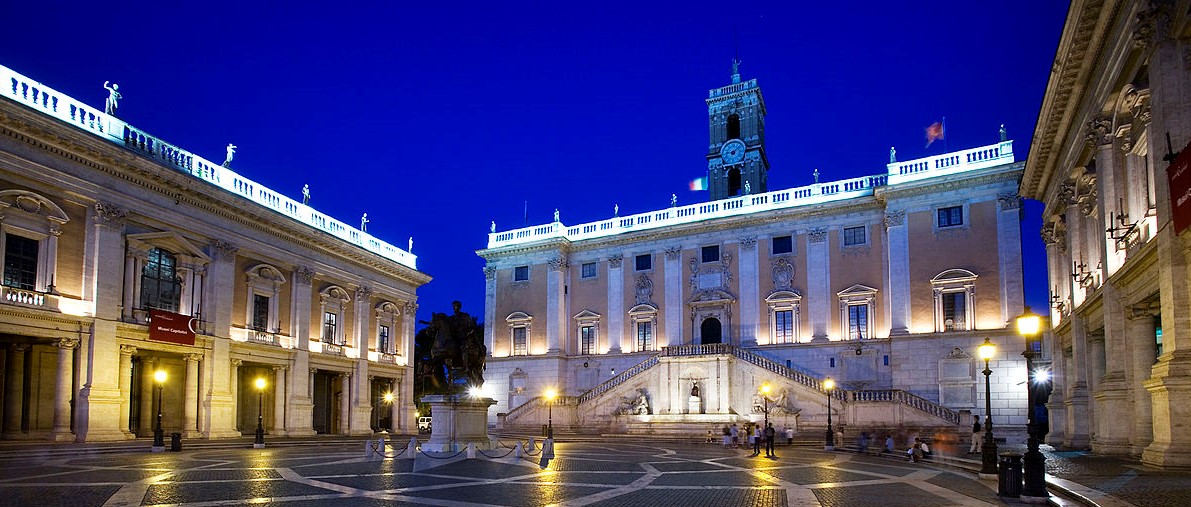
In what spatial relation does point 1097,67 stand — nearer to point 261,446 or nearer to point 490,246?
point 261,446

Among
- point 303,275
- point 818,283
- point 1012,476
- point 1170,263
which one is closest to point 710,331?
point 818,283

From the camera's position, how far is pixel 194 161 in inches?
1371

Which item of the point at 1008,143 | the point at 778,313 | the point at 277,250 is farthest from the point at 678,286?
the point at 277,250

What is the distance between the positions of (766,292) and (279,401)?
2866 centimetres

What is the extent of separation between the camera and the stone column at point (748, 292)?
50.2 metres

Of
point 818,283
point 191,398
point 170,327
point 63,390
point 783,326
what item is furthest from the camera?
point 783,326

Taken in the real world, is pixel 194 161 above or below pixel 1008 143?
below

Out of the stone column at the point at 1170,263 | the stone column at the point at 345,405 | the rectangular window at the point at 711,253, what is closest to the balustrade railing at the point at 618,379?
the rectangular window at the point at 711,253

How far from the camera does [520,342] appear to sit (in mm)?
57531

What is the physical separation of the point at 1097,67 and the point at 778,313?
29.2m

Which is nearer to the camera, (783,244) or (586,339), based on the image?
(783,244)

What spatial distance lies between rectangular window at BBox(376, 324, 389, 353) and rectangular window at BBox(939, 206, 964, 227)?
33.1 metres

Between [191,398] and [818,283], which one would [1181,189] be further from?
[191,398]

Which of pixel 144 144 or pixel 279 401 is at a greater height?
pixel 144 144
